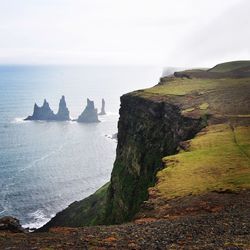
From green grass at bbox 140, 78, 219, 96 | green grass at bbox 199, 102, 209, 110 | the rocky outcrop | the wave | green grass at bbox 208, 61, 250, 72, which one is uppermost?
green grass at bbox 208, 61, 250, 72

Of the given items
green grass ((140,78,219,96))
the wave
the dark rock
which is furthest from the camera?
the wave

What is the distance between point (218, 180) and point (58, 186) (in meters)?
132

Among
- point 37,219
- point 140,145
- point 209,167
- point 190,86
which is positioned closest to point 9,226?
point 209,167

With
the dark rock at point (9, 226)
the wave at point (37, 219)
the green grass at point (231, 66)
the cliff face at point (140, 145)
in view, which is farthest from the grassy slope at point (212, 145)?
the wave at point (37, 219)

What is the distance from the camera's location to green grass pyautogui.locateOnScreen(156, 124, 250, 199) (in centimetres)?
4606

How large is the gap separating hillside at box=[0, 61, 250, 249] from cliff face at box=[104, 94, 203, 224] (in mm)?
208

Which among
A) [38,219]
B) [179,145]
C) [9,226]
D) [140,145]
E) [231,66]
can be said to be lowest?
[38,219]

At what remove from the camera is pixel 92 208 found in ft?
420

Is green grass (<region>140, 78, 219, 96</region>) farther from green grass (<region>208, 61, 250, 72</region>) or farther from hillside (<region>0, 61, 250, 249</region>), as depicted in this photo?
green grass (<region>208, 61, 250, 72</region>)

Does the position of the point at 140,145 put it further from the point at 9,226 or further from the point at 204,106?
the point at 9,226

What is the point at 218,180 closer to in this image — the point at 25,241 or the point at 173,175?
the point at 173,175

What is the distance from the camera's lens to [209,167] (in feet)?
174

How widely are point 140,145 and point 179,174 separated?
42.5 metres

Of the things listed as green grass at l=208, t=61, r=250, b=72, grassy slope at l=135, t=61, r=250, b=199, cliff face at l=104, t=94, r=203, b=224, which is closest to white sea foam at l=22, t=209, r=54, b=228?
cliff face at l=104, t=94, r=203, b=224
